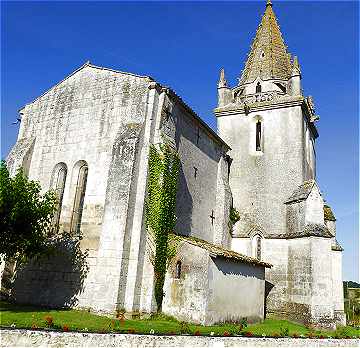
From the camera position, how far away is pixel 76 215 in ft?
64.5

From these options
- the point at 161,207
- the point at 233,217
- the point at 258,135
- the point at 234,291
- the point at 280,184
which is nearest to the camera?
the point at 161,207

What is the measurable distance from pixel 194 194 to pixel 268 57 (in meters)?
14.5

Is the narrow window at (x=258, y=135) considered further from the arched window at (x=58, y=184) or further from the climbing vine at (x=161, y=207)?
the arched window at (x=58, y=184)

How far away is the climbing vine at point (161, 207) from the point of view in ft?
57.1

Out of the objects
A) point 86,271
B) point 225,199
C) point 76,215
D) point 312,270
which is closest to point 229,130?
point 225,199

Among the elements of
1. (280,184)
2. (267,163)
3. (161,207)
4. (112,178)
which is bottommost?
(161,207)

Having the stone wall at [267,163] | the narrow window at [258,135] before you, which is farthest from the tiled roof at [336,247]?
the narrow window at [258,135]

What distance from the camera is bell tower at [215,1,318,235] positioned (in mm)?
25812

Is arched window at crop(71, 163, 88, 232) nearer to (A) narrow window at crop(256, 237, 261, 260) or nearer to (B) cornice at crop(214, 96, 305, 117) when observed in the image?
(A) narrow window at crop(256, 237, 261, 260)

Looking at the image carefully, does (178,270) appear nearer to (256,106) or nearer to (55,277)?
(55,277)

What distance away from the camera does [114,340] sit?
1152cm

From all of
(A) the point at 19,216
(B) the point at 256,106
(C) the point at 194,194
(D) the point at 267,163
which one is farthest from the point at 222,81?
(A) the point at 19,216

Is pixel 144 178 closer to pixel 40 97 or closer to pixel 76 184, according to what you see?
pixel 76 184

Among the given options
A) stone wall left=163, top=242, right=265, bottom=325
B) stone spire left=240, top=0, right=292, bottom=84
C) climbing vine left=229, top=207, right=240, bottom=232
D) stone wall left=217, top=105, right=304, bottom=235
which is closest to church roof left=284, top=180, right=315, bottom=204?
stone wall left=217, top=105, right=304, bottom=235
